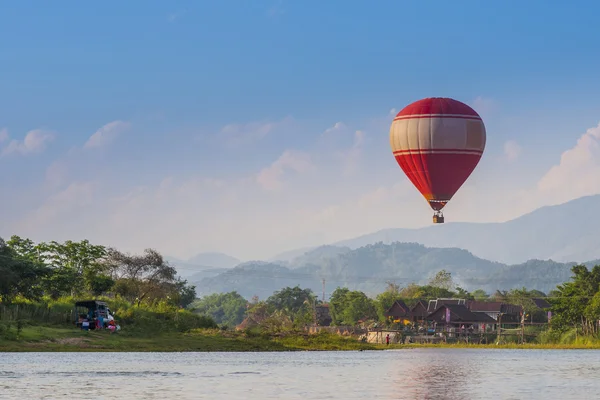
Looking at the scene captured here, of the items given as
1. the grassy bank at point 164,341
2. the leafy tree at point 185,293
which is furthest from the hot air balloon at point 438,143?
the leafy tree at point 185,293

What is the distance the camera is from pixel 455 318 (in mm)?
162500

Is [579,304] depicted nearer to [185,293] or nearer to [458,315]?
[458,315]

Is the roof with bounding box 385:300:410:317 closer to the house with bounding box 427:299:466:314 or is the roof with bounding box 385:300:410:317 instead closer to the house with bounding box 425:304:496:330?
the house with bounding box 427:299:466:314

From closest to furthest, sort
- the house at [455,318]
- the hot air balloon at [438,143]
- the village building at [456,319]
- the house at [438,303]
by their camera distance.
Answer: the hot air balloon at [438,143], the village building at [456,319], the house at [455,318], the house at [438,303]

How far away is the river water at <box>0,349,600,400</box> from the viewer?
118 feet

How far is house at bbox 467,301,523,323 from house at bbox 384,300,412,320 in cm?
1110

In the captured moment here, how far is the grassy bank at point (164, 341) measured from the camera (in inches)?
2373

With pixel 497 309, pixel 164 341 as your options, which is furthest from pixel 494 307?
pixel 164 341

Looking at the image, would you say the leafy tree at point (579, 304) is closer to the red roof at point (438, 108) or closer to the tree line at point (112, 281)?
the tree line at point (112, 281)

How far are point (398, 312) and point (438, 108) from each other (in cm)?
9902

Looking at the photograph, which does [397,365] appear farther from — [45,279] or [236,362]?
[45,279]

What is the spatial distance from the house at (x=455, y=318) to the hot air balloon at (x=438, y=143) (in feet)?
274

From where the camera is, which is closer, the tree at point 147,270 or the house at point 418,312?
the tree at point 147,270

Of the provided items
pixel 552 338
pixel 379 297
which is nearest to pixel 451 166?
pixel 552 338
